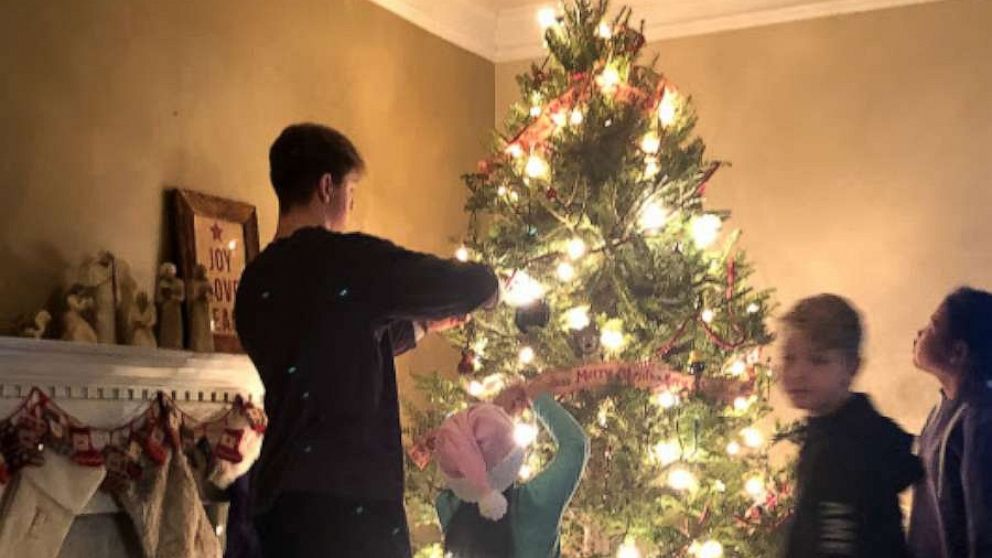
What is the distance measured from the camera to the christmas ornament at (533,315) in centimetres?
284

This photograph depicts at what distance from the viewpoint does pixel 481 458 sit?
2336 mm

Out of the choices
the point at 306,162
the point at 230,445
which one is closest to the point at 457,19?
the point at 230,445

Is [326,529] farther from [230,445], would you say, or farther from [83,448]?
[230,445]

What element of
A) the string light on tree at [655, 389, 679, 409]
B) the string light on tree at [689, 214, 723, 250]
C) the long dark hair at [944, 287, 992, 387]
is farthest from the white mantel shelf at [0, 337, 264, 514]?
the long dark hair at [944, 287, 992, 387]

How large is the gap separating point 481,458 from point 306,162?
Result: 69 cm

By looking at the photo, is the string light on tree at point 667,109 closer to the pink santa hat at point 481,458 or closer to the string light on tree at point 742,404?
the string light on tree at point 742,404

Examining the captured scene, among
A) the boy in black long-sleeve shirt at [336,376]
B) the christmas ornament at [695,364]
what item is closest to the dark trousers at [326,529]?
the boy in black long-sleeve shirt at [336,376]

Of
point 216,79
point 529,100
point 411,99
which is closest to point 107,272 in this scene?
point 216,79

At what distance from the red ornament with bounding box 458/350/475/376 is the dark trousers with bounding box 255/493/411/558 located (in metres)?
1.08

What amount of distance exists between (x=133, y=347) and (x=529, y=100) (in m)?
1.28

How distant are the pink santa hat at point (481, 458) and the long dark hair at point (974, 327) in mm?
941

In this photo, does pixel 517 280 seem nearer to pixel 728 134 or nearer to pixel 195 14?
pixel 195 14

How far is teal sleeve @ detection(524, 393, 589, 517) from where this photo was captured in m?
2.39

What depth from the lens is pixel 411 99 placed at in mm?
4184
